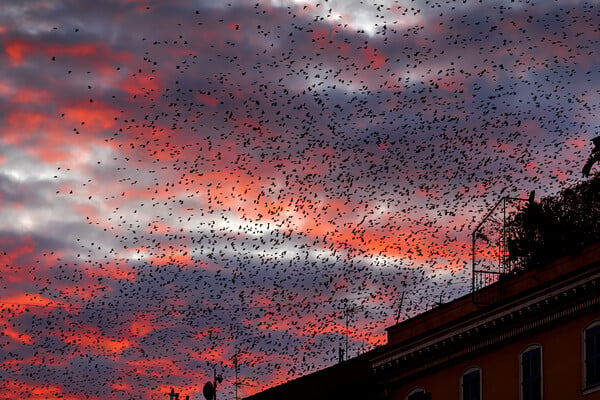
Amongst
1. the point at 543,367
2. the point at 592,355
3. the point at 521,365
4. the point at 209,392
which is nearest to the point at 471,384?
the point at 521,365

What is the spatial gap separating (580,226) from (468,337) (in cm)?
2113

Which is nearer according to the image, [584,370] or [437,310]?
[584,370]

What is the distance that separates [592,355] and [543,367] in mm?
2761

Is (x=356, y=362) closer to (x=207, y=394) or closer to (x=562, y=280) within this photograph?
(x=562, y=280)

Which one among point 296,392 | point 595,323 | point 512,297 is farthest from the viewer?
point 296,392

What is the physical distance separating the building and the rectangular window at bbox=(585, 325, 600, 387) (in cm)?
3

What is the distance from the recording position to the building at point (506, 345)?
49.2m

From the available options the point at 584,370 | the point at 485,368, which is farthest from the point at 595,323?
the point at 485,368

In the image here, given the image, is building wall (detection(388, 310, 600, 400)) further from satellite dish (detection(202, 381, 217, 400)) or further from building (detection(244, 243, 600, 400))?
satellite dish (detection(202, 381, 217, 400))

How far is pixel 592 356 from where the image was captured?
160 feet

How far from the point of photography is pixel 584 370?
1927 inches

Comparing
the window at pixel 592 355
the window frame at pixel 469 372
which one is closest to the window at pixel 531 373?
the window at pixel 592 355

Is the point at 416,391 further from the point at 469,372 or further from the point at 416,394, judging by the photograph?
the point at 469,372

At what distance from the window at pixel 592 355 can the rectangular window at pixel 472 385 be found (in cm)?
668
